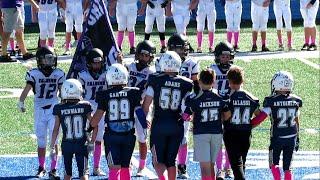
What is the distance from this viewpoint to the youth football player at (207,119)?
988cm

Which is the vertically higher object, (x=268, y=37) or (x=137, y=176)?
(x=268, y=37)

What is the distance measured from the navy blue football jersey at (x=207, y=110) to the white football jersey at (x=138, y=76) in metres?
1.22

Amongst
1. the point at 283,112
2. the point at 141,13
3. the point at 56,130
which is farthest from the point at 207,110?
the point at 141,13

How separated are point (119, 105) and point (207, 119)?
0.95 m

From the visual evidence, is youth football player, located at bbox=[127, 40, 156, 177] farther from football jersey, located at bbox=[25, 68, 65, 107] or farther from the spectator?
the spectator

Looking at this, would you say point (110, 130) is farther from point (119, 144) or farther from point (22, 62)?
point (22, 62)

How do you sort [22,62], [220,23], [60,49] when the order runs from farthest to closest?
[220,23] → [60,49] → [22,62]

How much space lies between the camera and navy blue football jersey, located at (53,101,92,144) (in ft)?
32.8

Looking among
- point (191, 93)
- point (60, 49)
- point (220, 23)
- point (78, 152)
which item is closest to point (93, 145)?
point (78, 152)

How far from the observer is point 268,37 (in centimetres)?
2186

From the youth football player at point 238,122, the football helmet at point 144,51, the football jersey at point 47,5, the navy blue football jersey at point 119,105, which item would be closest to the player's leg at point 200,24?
the football jersey at point 47,5

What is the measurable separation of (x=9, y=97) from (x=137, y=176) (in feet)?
16.5

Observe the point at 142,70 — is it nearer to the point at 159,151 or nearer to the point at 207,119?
the point at 159,151

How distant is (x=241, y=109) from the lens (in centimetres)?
1014
